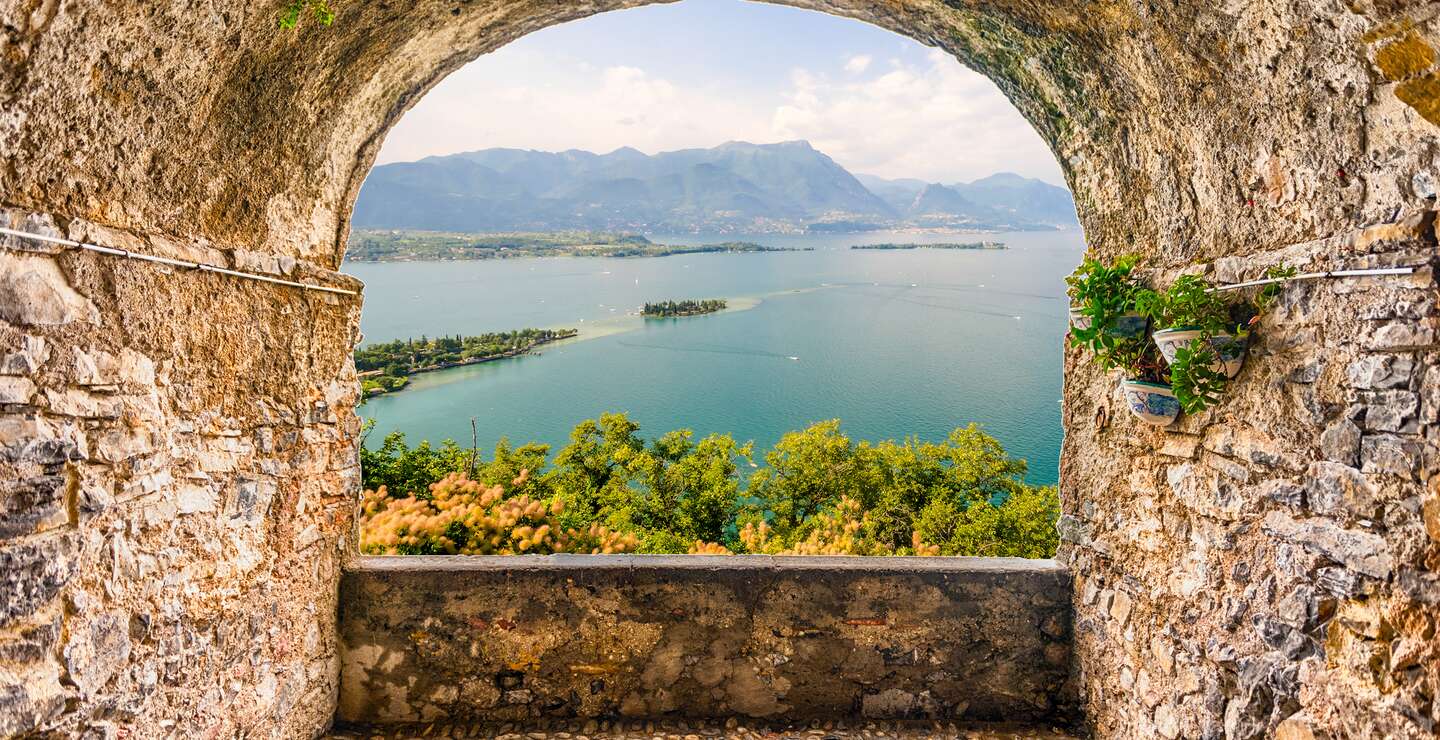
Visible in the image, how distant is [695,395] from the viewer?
129 feet

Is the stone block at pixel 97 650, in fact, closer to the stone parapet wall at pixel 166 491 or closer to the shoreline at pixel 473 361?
the stone parapet wall at pixel 166 491

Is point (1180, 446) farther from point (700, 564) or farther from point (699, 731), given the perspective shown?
point (699, 731)

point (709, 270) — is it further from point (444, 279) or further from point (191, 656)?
point (191, 656)

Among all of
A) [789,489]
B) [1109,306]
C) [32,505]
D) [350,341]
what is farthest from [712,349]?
[32,505]

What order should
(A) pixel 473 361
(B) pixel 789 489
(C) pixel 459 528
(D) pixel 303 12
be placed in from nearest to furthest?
(D) pixel 303 12
(C) pixel 459 528
(B) pixel 789 489
(A) pixel 473 361

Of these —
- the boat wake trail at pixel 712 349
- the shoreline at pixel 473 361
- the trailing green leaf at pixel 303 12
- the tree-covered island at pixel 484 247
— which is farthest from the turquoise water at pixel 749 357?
the trailing green leaf at pixel 303 12

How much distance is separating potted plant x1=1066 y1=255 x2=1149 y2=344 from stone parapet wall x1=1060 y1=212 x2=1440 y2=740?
15cm

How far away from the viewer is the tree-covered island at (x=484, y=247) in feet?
205

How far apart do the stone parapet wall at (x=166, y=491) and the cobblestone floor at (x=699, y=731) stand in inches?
15.2

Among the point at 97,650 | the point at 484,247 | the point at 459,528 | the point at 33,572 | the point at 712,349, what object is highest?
the point at 484,247

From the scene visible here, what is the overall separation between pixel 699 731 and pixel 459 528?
313 cm

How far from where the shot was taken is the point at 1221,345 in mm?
1871

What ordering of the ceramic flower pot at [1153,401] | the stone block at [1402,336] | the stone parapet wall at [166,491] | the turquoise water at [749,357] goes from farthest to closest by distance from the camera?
the turquoise water at [749,357]
the ceramic flower pot at [1153,401]
the stone parapet wall at [166,491]
the stone block at [1402,336]

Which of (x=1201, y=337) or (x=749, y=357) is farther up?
(x=1201, y=337)
